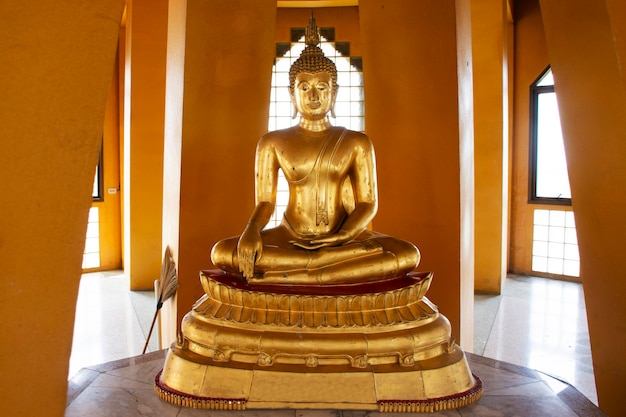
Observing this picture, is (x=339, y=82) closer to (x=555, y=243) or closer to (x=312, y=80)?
(x=555, y=243)

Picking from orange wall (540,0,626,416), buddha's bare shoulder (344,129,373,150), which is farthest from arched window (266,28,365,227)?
orange wall (540,0,626,416)

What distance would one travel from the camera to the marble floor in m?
3.04

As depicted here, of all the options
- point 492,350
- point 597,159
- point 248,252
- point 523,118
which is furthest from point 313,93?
point 523,118

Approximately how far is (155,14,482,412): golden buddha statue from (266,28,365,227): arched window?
570 centimetres

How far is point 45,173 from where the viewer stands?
5.16ft

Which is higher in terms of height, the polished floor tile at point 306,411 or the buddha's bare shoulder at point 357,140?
the buddha's bare shoulder at point 357,140

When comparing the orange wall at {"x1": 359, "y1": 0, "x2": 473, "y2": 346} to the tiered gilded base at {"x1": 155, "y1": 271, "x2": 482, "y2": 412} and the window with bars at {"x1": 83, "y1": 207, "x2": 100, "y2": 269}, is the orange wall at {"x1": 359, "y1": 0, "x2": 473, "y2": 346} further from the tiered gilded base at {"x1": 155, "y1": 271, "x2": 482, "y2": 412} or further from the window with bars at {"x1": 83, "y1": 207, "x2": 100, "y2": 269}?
the window with bars at {"x1": 83, "y1": 207, "x2": 100, "y2": 269}

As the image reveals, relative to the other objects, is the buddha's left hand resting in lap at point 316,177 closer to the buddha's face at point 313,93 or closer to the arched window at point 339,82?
the buddha's face at point 313,93

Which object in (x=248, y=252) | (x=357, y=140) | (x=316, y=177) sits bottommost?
(x=248, y=252)

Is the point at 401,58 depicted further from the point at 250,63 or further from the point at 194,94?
the point at 194,94

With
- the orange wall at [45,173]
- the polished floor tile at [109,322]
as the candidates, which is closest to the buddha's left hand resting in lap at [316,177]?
the orange wall at [45,173]

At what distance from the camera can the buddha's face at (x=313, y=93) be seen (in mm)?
3699

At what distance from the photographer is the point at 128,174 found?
837 cm

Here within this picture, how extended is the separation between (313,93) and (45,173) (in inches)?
91.0
